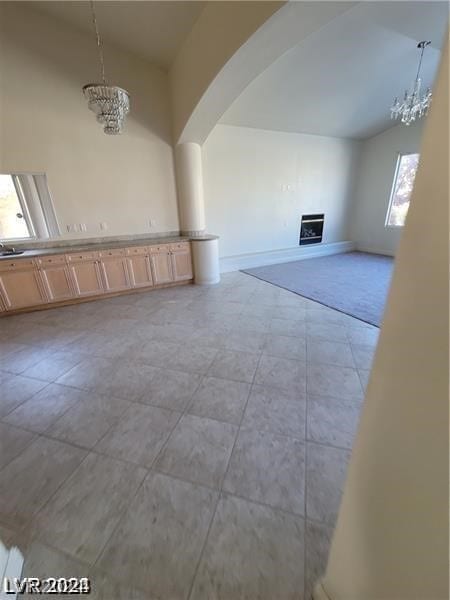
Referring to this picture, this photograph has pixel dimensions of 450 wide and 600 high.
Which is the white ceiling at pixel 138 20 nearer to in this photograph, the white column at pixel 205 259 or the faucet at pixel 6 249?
the white column at pixel 205 259

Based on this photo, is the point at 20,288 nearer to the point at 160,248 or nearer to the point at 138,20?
the point at 160,248

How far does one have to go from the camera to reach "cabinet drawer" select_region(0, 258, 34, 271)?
3.38 m

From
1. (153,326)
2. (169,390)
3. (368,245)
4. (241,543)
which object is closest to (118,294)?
(153,326)

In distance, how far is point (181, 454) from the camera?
1529 mm

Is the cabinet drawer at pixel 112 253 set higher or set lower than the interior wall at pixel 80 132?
lower

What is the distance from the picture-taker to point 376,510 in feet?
2.17

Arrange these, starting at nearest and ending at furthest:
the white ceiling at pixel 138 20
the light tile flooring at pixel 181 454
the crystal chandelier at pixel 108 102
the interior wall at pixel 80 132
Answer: the light tile flooring at pixel 181 454, the crystal chandelier at pixel 108 102, the white ceiling at pixel 138 20, the interior wall at pixel 80 132

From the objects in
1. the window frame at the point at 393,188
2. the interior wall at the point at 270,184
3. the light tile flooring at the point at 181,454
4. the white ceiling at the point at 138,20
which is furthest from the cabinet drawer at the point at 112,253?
the window frame at the point at 393,188

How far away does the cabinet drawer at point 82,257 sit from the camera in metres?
3.77

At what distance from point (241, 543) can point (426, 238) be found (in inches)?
55.3

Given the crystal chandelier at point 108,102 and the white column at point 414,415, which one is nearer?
the white column at point 414,415

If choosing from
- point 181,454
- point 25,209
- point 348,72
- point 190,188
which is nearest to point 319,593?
point 181,454

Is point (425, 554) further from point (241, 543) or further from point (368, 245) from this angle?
point (368, 245)

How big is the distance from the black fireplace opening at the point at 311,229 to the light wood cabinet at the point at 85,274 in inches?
197
